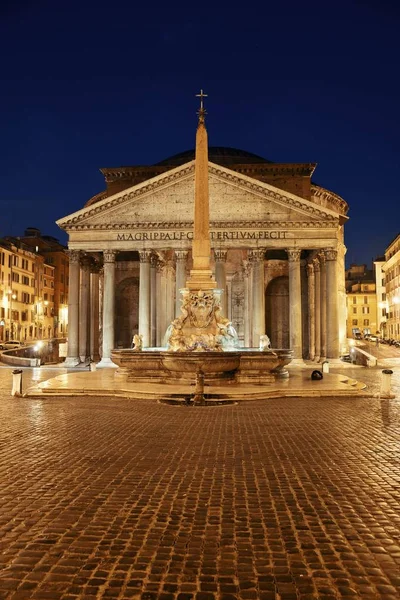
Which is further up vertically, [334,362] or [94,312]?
[94,312]

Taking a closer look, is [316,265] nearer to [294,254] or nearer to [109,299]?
[294,254]

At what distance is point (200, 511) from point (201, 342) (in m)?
14.4

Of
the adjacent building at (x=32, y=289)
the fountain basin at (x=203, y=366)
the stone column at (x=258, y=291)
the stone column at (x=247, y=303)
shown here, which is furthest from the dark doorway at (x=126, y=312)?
the fountain basin at (x=203, y=366)

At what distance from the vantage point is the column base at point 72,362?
37.1 m

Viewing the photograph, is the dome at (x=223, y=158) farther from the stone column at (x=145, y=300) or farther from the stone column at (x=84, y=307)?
the stone column at (x=145, y=300)

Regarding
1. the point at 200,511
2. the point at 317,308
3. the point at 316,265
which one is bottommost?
the point at 200,511

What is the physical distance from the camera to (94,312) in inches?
1763

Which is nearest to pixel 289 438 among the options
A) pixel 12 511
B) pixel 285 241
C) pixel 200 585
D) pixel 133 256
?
pixel 12 511

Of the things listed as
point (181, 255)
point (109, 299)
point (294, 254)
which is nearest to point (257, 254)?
point (294, 254)

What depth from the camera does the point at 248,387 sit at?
18719mm

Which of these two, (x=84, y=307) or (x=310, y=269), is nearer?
(x=84, y=307)

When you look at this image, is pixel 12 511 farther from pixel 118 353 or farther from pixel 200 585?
pixel 118 353

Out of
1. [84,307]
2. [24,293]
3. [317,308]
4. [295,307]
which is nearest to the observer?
[295,307]

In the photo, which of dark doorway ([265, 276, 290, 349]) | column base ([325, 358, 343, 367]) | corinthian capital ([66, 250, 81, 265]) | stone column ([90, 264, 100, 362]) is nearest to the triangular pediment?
corinthian capital ([66, 250, 81, 265])
